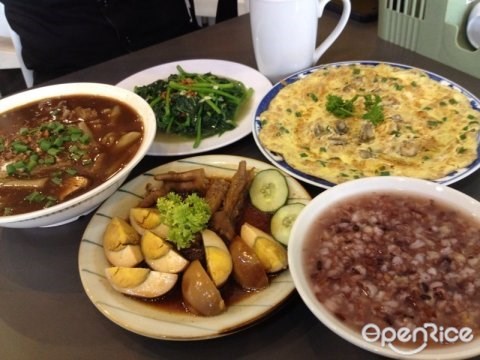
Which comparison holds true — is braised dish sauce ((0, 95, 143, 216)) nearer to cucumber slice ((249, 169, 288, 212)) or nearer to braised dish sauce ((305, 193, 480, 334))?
cucumber slice ((249, 169, 288, 212))

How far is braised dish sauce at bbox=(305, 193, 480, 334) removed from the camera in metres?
1.10

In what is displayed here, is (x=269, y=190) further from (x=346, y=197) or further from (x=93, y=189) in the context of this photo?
(x=93, y=189)

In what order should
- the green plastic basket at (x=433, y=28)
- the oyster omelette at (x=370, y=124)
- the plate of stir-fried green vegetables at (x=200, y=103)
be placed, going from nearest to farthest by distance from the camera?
the oyster omelette at (x=370, y=124)
the plate of stir-fried green vegetables at (x=200, y=103)
the green plastic basket at (x=433, y=28)

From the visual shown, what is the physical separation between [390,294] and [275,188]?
64 cm

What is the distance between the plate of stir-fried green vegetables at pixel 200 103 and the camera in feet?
6.82

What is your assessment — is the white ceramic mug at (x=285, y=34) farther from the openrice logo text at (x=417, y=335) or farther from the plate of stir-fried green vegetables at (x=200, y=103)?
the openrice logo text at (x=417, y=335)

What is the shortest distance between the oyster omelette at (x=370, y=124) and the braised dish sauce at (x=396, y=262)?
342mm

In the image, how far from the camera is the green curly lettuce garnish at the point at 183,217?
1.51m

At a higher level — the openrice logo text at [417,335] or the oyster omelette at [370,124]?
the openrice logo text at [417,335]

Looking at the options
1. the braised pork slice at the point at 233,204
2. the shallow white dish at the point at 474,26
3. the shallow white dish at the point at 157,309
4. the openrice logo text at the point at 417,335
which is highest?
the shallow white dish at the point at 474,26

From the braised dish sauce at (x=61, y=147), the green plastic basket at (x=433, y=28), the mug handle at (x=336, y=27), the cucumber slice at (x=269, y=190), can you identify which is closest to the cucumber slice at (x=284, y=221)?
the cucumber slice at (x=269, y=190)

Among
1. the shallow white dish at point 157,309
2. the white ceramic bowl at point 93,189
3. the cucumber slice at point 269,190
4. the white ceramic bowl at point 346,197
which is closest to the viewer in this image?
the white ceramic bowl at point 346,197

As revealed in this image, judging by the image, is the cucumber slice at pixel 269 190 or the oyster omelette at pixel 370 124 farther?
the oyster omelette at pixel 370 124

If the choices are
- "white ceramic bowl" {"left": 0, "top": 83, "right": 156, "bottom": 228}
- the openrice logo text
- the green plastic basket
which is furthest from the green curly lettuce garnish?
the green plastic basket
